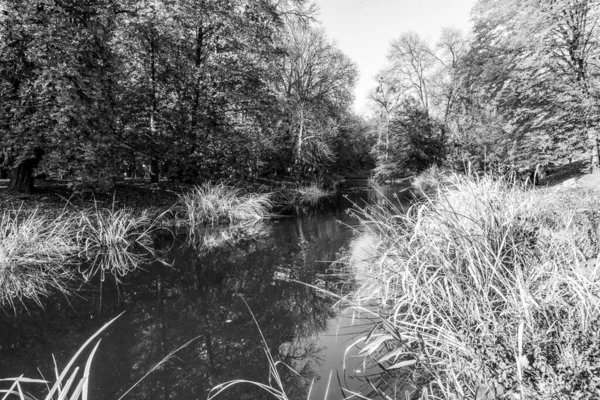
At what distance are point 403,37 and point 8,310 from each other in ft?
85.0

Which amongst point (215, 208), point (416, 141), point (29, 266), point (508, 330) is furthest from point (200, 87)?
point (416, 141)

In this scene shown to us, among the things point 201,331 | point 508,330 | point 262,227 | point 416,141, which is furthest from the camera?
point 416,141

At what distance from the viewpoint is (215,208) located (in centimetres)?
956

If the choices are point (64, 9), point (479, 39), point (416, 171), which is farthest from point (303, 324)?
point (416, 171)

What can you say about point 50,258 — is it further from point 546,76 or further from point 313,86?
point 313,86

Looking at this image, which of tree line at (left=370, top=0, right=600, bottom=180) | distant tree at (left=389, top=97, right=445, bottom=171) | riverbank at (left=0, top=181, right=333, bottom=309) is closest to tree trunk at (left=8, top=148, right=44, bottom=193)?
riverbank at (left=0, top=181, right=333, bottom=309)

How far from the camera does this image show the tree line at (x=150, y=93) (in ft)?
24.1

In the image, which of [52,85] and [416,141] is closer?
[52,85]

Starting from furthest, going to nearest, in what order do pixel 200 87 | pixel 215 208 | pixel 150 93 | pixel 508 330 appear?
pixel 200 87 < pixel 150 93 < pixel 215 208 < pixel 508 330

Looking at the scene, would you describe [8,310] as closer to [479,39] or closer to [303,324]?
[303,324]

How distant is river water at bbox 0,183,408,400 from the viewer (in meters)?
2.55

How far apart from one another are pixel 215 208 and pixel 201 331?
256 inches

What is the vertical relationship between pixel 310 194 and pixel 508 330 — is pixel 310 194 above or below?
above

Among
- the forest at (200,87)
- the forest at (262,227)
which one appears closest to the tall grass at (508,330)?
the forest at (262,227)
